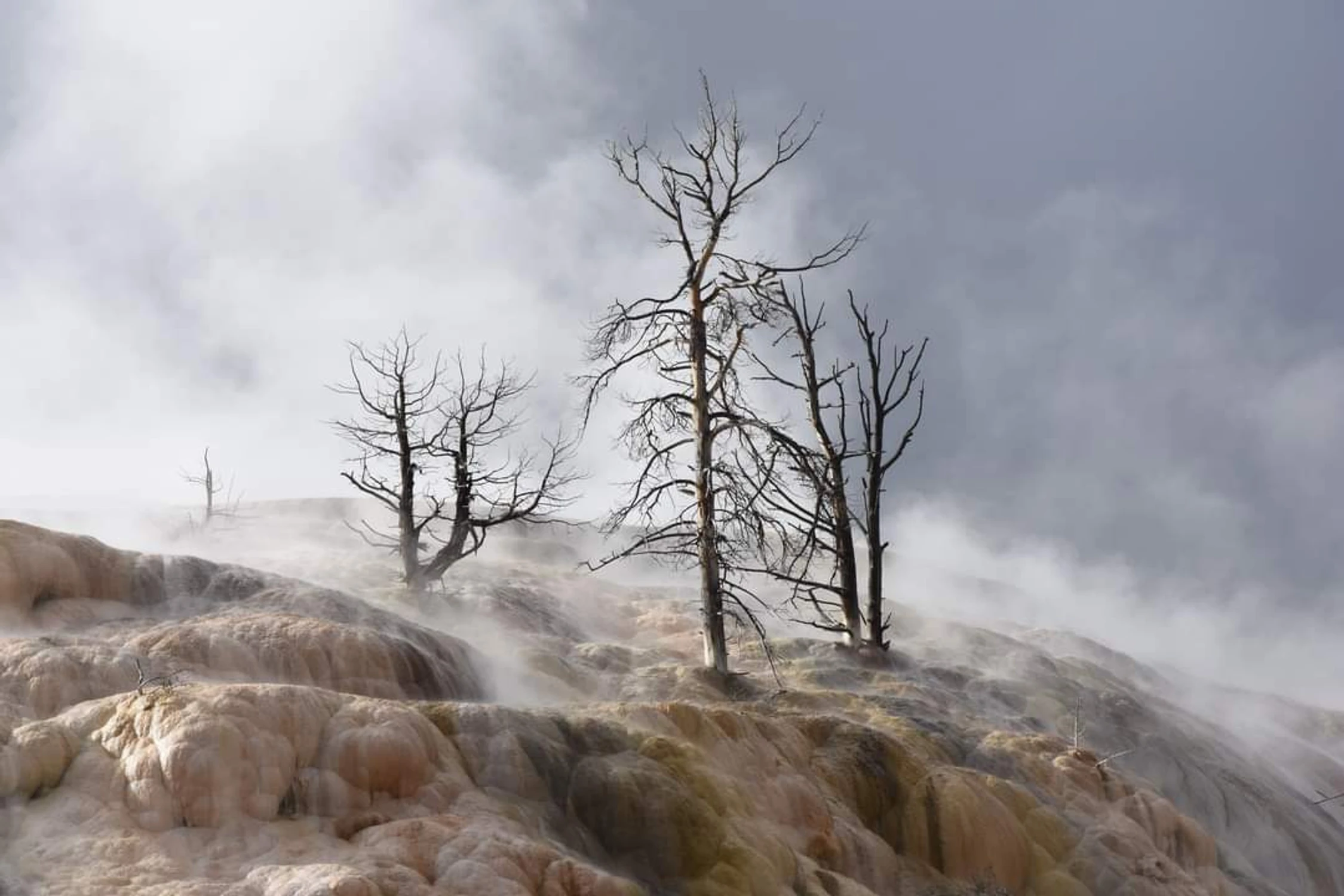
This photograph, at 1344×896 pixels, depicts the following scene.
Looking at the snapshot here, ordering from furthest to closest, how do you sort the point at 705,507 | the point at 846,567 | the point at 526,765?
the point at 846,567, the point at 705,507, the point at 526,765

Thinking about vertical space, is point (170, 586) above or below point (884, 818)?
above

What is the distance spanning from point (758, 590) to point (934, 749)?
2784 centimetres

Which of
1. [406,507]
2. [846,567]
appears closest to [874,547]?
[846,567]

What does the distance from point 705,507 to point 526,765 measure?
8768 millimetres

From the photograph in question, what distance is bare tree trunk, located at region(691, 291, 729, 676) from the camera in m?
20.3

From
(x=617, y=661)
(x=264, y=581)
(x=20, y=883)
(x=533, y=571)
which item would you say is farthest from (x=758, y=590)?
(x=20, y=883)

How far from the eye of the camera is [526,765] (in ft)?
40.8

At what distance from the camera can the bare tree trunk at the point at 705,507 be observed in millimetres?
20297

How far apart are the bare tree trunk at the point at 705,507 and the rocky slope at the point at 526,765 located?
0.73 meters

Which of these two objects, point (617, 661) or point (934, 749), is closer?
point (934, 749)

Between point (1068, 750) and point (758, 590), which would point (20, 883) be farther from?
point (758, 590)

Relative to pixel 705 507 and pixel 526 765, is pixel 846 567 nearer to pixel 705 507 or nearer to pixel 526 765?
pixel 705 507

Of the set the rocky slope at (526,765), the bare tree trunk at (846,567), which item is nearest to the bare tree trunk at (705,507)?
the rocky slope at (526,765)

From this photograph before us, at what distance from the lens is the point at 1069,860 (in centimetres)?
1574
